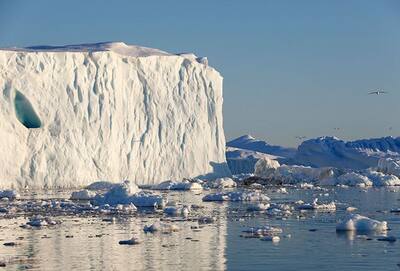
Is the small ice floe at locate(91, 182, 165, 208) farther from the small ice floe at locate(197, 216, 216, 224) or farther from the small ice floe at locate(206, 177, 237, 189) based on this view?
the small ice floe at locate(206, 177, 237, 189)

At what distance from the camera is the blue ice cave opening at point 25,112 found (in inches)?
1321

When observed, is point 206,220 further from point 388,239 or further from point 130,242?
point 388,239

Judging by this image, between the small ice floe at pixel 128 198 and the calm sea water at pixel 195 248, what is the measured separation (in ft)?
14.1

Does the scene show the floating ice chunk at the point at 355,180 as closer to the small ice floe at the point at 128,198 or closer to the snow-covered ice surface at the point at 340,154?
the snow-covered ice surface at the point at 340,154

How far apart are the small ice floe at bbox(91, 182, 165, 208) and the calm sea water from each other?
4303 mm

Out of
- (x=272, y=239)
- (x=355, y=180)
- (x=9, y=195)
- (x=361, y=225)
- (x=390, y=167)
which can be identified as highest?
(x=390, y=167)

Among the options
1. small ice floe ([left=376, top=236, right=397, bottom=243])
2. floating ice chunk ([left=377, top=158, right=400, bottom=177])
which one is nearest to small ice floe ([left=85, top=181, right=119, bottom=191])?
floating ice chunk ([left=377, top=158, right=400, bottom=177])

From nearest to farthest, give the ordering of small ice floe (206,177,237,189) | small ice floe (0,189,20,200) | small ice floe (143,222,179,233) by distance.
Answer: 1. small ice floe (143,222,179,233)
2. small ice floe (0,189,20,200)
3. small ice floe (206,177,237,189)

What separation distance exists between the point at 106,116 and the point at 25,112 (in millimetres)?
3590

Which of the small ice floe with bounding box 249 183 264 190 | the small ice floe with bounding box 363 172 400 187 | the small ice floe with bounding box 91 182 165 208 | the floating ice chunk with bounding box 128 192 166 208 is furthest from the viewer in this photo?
the small ice floe with bounding box 363 172 400 187

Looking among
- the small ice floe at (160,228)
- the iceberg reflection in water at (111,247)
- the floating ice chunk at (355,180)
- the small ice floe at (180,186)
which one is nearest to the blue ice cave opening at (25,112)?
the small ice floe at (180,186)

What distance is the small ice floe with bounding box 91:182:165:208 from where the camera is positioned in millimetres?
23141

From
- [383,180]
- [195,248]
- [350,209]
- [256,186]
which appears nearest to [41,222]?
[195,248]

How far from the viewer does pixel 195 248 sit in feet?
45.5
